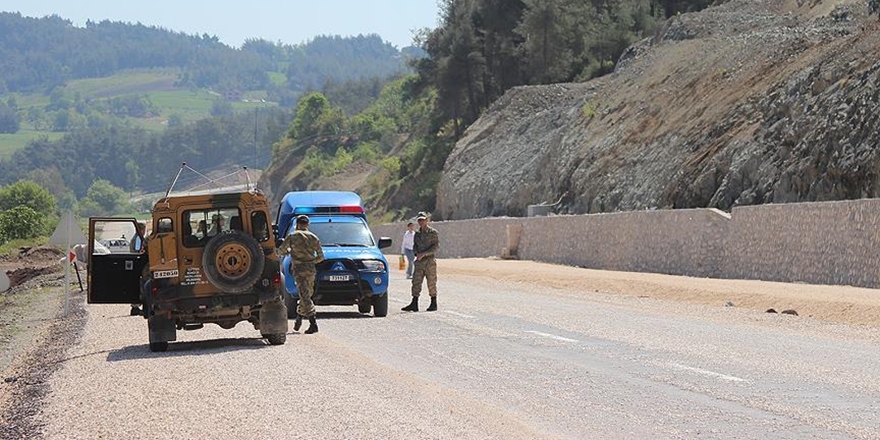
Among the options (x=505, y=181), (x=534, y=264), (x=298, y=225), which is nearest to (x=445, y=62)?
(x=505, y=181)

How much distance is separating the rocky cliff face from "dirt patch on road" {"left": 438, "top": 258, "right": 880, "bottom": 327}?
5.62 m

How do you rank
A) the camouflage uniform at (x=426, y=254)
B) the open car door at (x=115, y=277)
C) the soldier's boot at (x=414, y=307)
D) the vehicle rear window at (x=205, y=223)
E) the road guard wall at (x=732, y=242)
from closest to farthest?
the vehicle rear window at (x=205, y=223) → the open car door at (x=115, y=277) → the camouflage uniform at (x=426, y=254) → the soldier's boot at (x=414, y=307) → the road guard wall at (x=732, y=242)

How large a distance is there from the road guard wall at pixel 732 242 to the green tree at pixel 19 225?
8548 cm

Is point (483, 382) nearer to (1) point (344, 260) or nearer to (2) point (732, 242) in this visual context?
(1) point (344, 260)

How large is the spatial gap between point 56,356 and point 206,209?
3.25 m

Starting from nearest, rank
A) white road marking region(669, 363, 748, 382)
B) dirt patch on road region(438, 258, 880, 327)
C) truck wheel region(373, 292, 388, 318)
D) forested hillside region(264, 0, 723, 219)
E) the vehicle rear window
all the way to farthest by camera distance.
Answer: white road marking region(669, 363, 748, 382) < the vehicle rear window < truck wheel region(373, 292, 388, 318) < dirt patch on road region(438, 258, 880, 327) < forested hillside region(264, 0, 723, 219)

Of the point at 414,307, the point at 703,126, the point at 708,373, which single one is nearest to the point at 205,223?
the point at 708,373

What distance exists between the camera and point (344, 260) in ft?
78.4

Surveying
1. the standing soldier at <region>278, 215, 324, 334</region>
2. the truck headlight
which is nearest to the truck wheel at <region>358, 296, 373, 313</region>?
the truck headlight

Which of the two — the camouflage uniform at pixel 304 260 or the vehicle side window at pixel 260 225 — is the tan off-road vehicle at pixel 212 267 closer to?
the vehicle side window at pixel 260 225

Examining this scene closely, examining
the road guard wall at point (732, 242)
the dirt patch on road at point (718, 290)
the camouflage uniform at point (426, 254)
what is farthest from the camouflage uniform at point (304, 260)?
the road guard wall at point (732, 242)

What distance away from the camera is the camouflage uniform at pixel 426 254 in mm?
25219

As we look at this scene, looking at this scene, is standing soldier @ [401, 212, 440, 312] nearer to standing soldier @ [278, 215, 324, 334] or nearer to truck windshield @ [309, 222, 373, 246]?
truck windshield @ [309, 222, 373, 246]

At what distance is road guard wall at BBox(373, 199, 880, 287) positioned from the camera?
28641 mm
